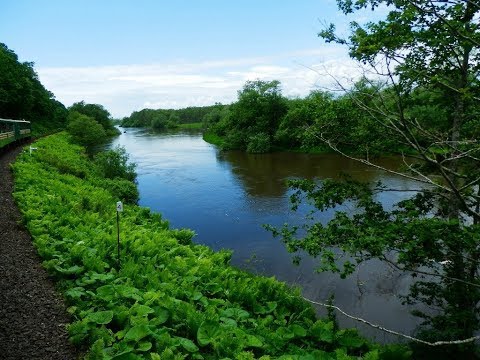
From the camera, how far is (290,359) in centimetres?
639

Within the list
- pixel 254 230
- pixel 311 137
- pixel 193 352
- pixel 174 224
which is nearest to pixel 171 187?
pixel 174 224

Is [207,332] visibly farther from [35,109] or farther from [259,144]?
[35,109]

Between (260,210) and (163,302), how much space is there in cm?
1584

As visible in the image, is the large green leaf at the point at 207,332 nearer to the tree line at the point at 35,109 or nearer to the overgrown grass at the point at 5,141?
the overgrown grass at the point at 5,141

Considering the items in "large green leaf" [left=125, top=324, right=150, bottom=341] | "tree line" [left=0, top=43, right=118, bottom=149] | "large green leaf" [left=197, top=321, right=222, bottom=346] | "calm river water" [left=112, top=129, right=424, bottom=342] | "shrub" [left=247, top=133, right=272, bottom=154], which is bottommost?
"calm river water" [left=112, top=129, right=424, bottom=342]

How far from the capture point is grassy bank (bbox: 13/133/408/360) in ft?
21.4

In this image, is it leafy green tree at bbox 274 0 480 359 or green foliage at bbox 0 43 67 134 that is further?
green foliage at bbox 0 43 67 134

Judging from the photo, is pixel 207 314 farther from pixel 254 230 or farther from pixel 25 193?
pixel 254 230

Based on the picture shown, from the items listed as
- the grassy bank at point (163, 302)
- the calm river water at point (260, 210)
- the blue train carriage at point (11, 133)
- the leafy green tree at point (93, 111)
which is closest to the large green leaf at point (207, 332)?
the grassy bank at point (163, 302)

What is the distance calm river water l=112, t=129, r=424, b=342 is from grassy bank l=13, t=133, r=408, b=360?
308cm

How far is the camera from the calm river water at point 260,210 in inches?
513

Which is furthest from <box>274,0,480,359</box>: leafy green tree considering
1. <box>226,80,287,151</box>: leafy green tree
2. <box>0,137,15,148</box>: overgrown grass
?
<box>226,80,287,151</box>: leafy green tree

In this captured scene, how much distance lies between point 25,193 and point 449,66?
14880mm

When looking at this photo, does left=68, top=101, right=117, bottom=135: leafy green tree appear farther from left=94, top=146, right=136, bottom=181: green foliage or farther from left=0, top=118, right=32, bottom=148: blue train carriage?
left=94, top=146, right=136, bottom=181: green foliage
